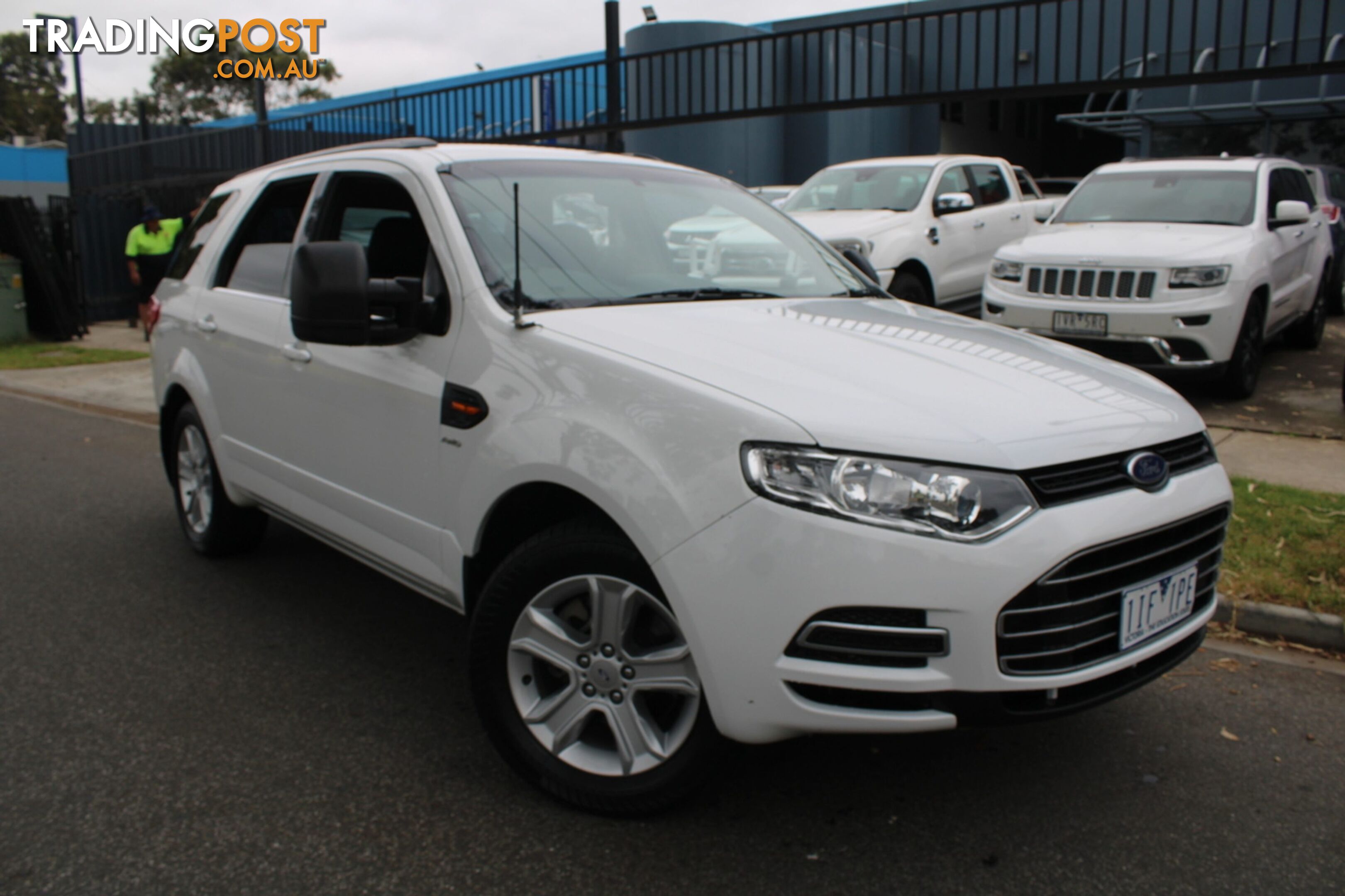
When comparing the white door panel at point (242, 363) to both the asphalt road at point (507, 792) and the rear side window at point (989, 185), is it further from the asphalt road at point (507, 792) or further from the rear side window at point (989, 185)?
the rear side window at point (989, 185)

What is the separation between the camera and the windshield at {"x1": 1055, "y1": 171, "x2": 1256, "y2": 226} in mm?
8852

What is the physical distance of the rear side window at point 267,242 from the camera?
175 inches

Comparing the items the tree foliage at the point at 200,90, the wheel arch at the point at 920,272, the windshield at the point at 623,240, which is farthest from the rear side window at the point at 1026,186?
the tree foliage at the point at 200,90

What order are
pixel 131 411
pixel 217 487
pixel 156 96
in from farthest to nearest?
pixel 156 96
pixel 131 411
pixel 217 487

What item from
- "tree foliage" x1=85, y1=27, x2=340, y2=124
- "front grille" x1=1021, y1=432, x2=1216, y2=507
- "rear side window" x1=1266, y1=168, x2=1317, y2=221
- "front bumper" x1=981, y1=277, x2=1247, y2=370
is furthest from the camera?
"tree foliage" x1=85, y1=27, x2=340, y2=124

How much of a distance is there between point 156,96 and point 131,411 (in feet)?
193

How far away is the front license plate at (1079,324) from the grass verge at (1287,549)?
2.40 metres

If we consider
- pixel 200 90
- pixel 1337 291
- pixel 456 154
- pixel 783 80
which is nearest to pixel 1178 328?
pixel 456 154

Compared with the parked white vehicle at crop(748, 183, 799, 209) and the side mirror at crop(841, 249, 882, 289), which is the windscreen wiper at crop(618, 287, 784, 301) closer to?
the side mirror at crop(841, 249, 882, 289)

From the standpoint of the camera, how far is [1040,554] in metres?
2.44

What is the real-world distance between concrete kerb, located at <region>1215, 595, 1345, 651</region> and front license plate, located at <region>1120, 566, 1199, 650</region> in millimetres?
1454

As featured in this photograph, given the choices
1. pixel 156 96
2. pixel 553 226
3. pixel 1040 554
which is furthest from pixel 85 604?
pixel 156 96

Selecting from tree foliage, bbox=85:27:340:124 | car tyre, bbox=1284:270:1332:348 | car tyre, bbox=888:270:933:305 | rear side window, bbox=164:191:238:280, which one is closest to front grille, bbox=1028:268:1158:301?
car tyre, bbox=888:270:933:305

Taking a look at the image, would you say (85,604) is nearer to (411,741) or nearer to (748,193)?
(411,741)
